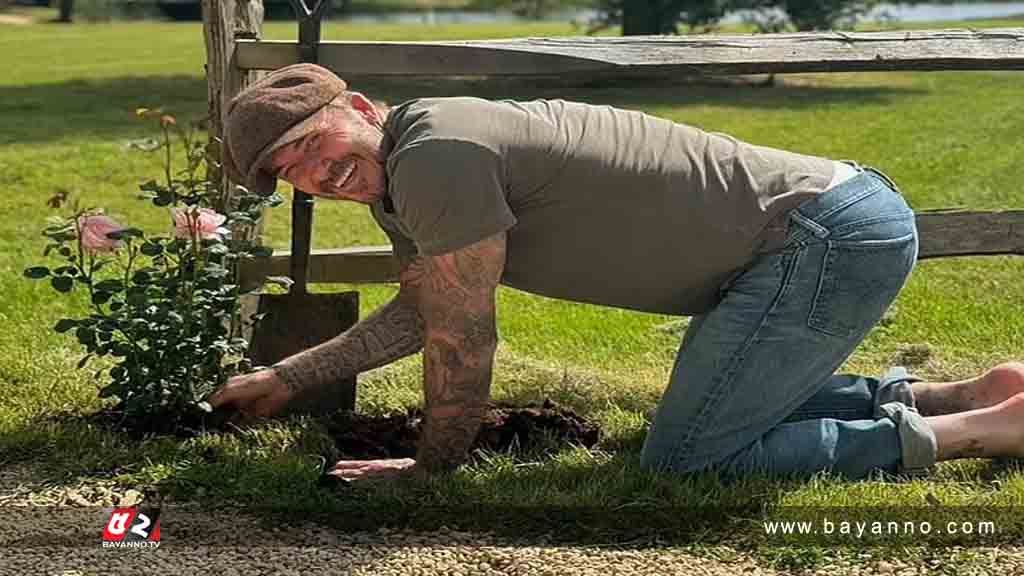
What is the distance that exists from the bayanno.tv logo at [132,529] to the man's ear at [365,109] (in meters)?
1.07

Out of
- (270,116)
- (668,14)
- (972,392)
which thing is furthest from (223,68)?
(668,14)

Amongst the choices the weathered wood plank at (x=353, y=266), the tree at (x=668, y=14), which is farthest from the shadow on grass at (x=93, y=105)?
the weathered wood plank at (x=353, y=266)

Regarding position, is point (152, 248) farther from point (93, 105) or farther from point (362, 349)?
point (93, 105)

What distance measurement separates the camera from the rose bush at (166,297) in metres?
3.84

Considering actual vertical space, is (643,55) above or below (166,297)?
above

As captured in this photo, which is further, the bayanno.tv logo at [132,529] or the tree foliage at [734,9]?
the tree foliage at [734,9]

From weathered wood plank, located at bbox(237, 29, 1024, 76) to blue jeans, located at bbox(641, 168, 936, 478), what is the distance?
0.64 metres

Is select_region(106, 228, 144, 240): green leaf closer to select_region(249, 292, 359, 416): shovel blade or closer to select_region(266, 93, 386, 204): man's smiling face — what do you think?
select_region(249, 292, 359, 416): shovel blade

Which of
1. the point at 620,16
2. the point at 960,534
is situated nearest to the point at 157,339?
the point at 960,534

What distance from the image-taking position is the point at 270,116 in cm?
316

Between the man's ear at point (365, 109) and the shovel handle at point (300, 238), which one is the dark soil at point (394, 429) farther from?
the man's ear at point (365, 109)

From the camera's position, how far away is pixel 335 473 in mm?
3645

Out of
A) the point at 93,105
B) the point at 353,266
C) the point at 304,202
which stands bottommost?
the point at 93,105

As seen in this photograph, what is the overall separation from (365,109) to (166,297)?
0.95m
